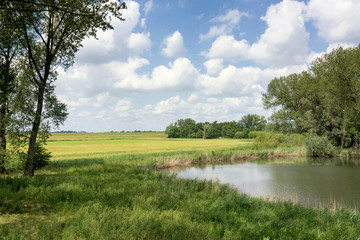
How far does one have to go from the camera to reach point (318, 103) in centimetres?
5131

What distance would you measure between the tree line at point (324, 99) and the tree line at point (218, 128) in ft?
236

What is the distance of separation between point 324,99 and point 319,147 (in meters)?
10.00

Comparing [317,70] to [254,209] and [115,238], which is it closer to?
[254,209]

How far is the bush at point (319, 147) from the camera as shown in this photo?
41.6m

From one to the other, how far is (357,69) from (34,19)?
4270 centimetres

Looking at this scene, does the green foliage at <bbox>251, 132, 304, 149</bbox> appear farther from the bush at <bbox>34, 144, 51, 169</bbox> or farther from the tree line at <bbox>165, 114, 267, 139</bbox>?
the tree line at <bbox>165, 114, 267, 139</bbox>

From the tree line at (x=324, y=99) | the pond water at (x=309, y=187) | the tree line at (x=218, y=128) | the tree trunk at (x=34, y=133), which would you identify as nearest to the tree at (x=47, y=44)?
the tree trunk at (x=34, y=133)

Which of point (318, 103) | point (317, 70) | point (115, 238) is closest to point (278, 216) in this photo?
point (115, 238)

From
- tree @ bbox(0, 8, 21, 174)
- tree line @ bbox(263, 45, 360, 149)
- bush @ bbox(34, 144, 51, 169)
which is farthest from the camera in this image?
tree line @ bbox(263, 45, 360, 149)

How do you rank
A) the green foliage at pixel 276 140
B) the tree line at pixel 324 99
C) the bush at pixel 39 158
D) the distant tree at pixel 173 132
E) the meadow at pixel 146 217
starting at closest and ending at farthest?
the meadow at pixel 146 217
the bush at pixel 39 158
the tree line at pixel 324 99
the green foliage at pixel 276 140
the distant tree at pixel 173 132

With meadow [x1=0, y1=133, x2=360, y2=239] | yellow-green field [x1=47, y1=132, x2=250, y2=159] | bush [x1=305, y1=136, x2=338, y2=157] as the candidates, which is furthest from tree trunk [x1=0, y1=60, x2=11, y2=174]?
bush [x1=305, y1=136, x2=338, y2=157]

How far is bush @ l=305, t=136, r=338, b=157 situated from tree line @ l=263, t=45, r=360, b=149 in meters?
5.37

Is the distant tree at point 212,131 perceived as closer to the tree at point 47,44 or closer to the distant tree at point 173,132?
the distant tree at point 173,132

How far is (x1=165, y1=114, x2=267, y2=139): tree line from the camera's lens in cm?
13412
